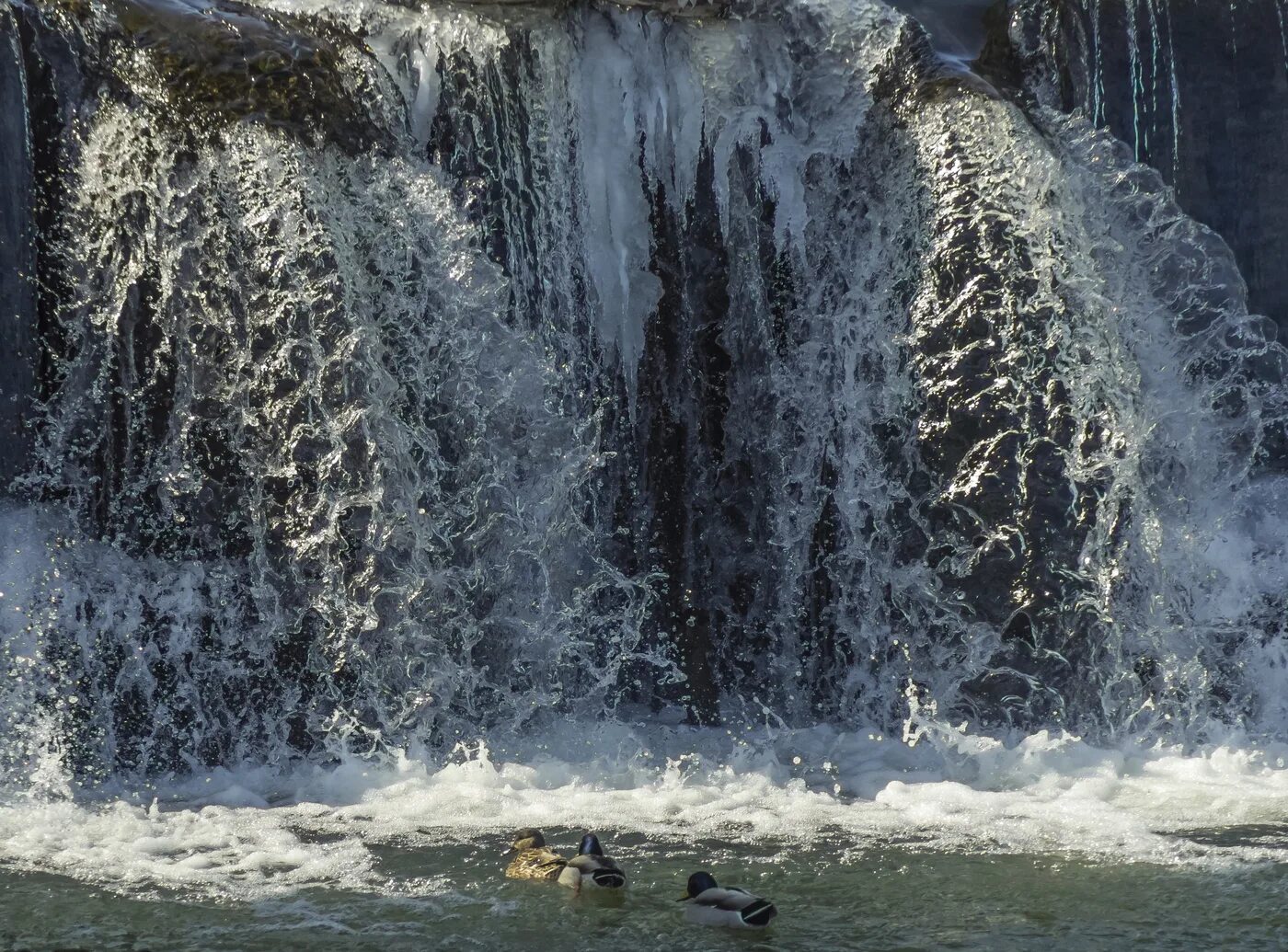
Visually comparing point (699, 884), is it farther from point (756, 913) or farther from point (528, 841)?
point (528, 841)

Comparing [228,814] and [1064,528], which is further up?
[1064,528]

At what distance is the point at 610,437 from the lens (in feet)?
25.9

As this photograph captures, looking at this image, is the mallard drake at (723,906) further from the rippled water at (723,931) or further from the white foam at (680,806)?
the white foam at (680,806)

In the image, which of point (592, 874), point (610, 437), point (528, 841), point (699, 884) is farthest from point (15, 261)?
point (699, 884)

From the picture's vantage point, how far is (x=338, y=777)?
21.3 feet

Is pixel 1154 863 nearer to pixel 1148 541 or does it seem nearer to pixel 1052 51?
pixel 1148 541

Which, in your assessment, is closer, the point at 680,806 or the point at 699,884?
the point at 699,884

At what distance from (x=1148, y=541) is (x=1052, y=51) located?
2605 millimetres

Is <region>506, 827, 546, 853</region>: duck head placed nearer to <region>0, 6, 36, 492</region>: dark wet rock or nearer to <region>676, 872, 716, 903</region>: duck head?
<region>676, 872, 716, 903</region>: duck head

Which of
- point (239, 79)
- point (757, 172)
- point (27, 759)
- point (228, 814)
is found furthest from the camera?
point (757, 172)

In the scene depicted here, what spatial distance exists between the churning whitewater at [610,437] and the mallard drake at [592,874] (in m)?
0.95

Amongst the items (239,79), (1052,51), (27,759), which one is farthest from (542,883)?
(1052,51)

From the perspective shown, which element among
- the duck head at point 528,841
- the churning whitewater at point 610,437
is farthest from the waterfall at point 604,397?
the duck head at point 528,841

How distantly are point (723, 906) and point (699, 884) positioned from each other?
0.17 meters
